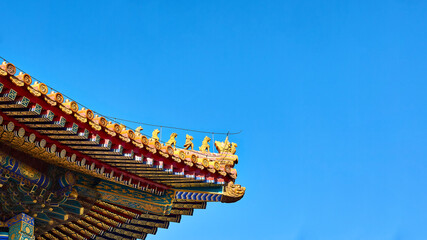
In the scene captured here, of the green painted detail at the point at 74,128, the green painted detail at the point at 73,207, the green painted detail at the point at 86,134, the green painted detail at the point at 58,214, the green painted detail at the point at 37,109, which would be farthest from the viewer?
the green painted detail at the point at 73,207

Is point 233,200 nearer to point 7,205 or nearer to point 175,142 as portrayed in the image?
point 175,142

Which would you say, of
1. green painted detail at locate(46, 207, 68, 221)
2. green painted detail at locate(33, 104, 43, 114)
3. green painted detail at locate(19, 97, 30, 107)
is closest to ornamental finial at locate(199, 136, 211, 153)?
green painted detail at locate(46, 207, 68, 221)

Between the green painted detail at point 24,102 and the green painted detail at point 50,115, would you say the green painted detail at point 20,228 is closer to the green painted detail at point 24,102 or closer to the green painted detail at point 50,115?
the green painted detail at point 50,115

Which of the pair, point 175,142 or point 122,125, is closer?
point 122,125

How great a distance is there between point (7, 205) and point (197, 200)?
4.25m

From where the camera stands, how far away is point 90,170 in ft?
42.7

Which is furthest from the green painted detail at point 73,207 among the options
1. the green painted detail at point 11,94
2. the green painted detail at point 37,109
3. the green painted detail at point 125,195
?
the green painted detail at point 11,94

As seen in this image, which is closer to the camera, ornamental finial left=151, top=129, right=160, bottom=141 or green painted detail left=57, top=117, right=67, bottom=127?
green painted detail left=57, top=117, right=67, bottom=127

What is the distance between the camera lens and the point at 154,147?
12891 mm

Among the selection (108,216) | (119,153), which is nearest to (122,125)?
(119,153)

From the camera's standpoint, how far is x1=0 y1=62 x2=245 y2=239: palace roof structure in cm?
1106

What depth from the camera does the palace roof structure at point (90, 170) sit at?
1106cm

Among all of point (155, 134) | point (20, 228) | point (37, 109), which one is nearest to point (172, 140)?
point (155, 134)

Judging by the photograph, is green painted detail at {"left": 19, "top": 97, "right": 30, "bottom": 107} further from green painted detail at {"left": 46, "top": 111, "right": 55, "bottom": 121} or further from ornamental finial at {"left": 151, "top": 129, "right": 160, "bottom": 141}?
ornamental finial at {"left": 151, "top": 129, "right": 160, "bottom": 141}
